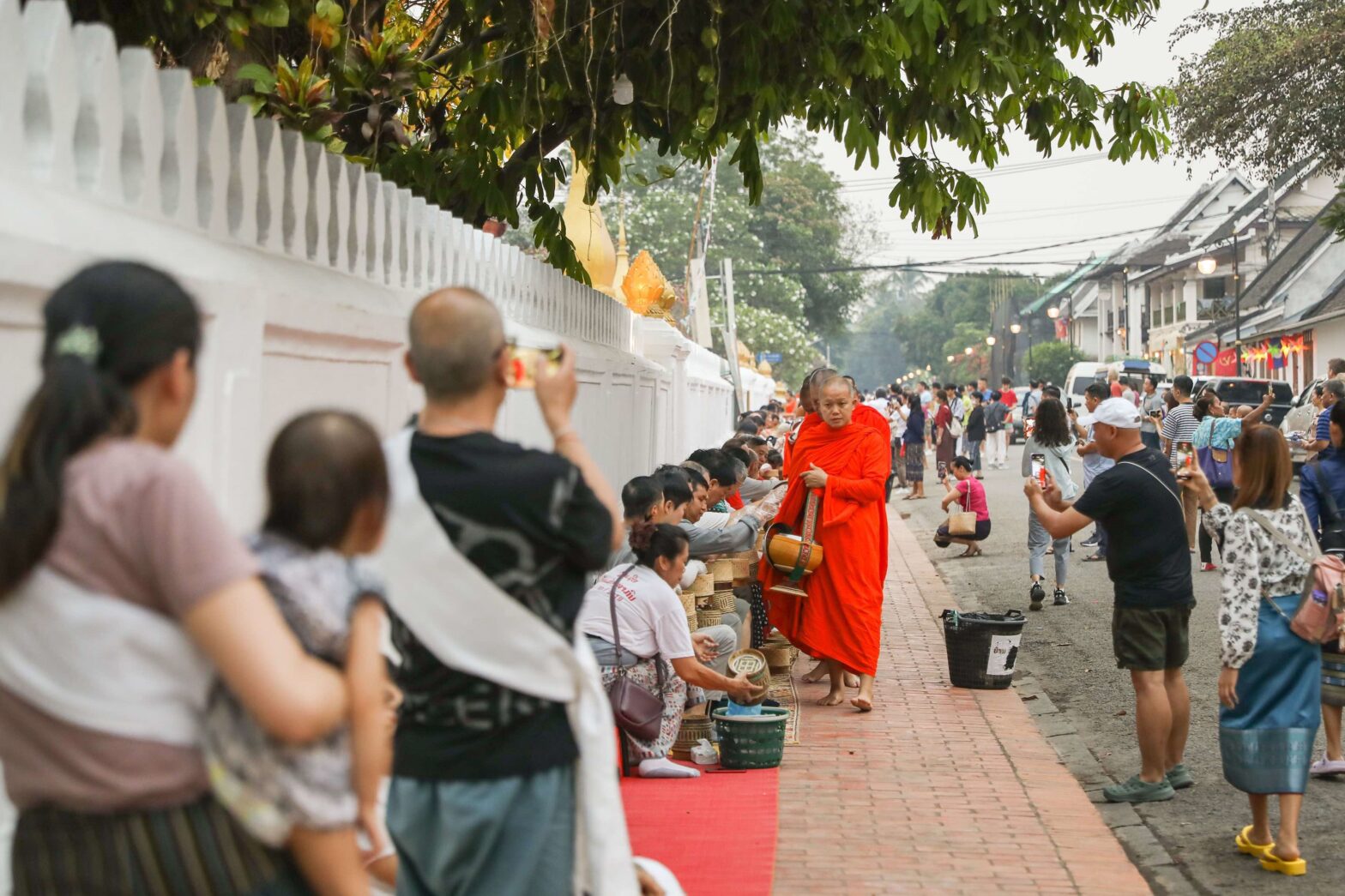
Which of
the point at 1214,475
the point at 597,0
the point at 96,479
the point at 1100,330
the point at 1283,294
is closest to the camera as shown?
the point at 96,479

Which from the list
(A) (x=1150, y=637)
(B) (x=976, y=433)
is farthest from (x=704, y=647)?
(B) (x=976, y=433)

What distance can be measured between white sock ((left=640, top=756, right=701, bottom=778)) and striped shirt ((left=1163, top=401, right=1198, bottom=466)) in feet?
35.8

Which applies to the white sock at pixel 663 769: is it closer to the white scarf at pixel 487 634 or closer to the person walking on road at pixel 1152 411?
the white scarf at pixel 487 634

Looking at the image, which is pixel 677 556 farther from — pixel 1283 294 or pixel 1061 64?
pixel 1283 294

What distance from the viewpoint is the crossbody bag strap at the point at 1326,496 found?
7.85 meters

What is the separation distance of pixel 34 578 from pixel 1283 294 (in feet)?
159

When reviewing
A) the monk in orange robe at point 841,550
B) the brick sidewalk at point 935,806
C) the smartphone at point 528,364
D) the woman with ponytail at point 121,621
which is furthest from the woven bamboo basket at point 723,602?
the woman with ponytail at point 121,621

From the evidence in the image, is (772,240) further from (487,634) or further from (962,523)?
(487,634)

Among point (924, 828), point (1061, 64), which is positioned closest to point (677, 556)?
point (924, 828)

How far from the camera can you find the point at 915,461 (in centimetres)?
2761

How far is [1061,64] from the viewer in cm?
884

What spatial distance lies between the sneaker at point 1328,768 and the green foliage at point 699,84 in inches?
129

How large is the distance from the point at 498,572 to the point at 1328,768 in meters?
5.51

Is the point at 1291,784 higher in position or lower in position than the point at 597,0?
lower
